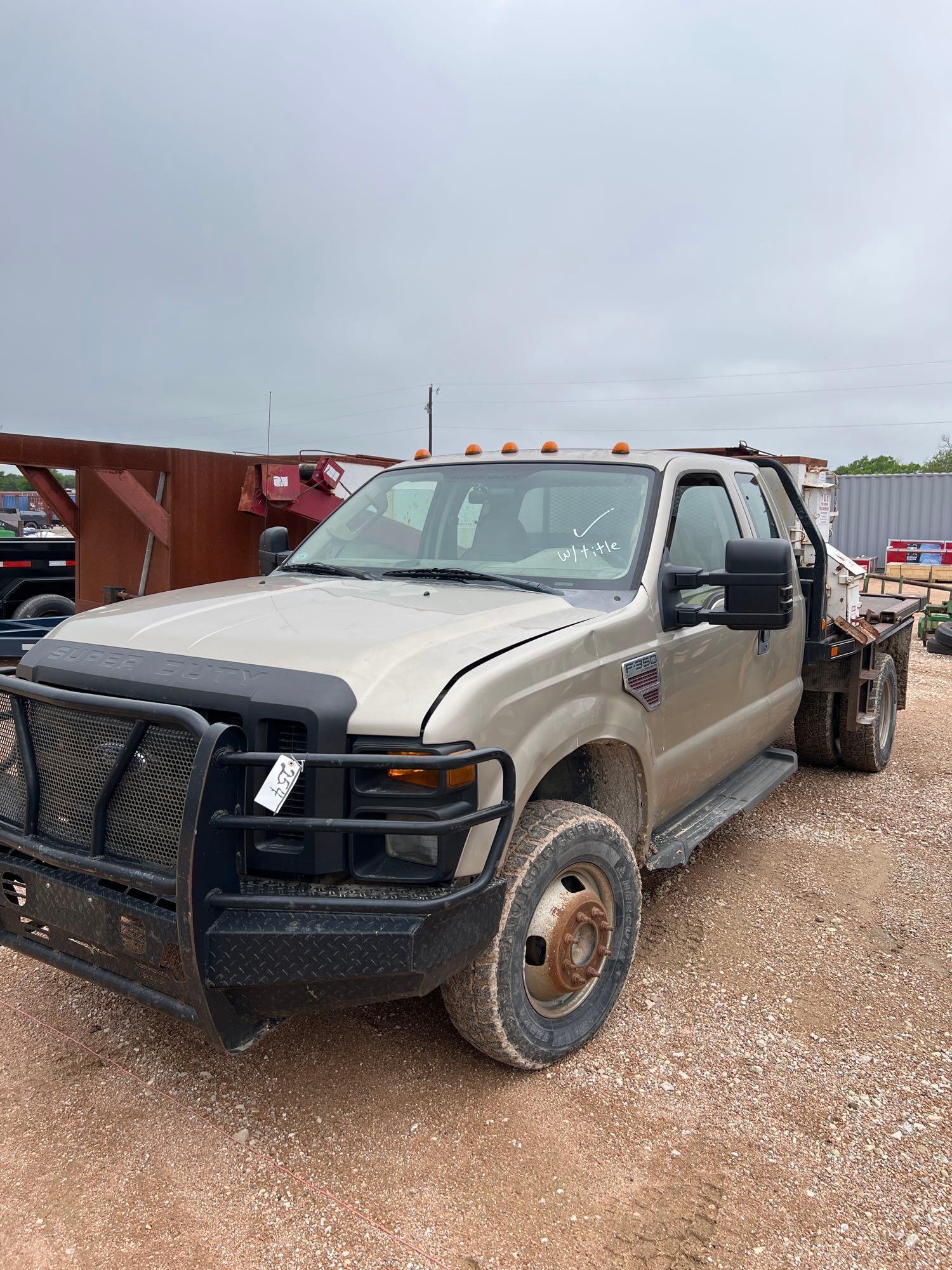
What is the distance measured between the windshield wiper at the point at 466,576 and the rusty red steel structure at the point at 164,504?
20.2 ft

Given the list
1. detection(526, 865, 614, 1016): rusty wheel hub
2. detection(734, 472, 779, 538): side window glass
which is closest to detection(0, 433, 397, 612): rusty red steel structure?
detection(734, 472, 779, 538): side window glass

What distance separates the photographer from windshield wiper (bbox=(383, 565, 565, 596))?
11.6ft

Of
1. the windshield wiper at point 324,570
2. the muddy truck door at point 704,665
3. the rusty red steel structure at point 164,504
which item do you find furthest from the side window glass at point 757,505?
the rusty red steel structure at point 164,504

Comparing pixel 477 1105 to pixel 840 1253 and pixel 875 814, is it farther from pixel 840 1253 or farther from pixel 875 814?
pixel 875 814

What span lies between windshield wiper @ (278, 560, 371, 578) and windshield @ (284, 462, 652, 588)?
0.9 inches

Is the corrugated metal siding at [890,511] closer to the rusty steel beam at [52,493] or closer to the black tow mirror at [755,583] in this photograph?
the rusty steel beam at [52,493]

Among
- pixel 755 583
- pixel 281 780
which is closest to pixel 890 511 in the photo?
pixel 755 583

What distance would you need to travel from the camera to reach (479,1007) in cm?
277

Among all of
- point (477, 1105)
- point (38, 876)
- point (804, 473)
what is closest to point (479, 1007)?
point (477, 1105)

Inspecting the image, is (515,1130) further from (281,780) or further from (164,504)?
(164,504)

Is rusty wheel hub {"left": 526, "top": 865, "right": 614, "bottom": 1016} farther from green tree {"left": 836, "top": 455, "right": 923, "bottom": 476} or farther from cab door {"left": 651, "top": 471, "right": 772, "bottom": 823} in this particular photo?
green tree {"left": 836, "top": 455, "right": 923, "bottom": 476}

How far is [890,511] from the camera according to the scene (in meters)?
28.5

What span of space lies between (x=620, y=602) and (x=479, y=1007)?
1454 mm

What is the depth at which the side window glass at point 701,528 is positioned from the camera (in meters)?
3.94
